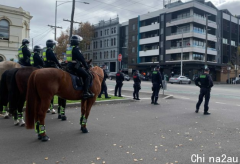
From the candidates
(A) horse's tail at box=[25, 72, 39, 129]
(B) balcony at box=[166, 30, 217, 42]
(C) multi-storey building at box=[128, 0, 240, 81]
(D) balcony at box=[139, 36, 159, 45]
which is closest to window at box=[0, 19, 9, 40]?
(A) horse's tail at box=[25, 72, 39, 129]

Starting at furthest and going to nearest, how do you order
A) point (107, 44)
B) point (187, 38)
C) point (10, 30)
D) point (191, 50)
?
1. point (107, 44)
2. point (187, 38)
3. point (191, 50)
4. point (10, 30)

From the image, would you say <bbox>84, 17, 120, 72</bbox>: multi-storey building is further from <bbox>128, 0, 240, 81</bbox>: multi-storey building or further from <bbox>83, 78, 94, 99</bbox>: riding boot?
<bbox>83, 78, 94, 99</bbox>: riding boot

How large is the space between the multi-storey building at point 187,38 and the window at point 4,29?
3422 cm

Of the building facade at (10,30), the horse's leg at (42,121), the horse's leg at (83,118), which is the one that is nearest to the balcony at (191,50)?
the building facade at (10,30)

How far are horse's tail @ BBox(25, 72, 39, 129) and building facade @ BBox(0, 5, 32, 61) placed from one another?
1778 cm

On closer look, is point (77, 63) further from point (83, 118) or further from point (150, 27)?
point (150, 27)

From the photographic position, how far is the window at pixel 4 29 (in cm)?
2155

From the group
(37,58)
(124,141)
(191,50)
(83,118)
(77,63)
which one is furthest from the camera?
(191,50)

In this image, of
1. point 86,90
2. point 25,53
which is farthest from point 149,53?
point 86,90

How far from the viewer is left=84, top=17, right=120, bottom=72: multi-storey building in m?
60.9

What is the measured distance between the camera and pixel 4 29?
2172 centimetres

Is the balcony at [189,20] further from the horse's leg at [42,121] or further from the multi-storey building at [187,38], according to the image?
the horse's leg at [42,121]

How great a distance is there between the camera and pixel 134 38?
5916 cm

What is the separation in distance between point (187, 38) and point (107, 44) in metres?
23.5
